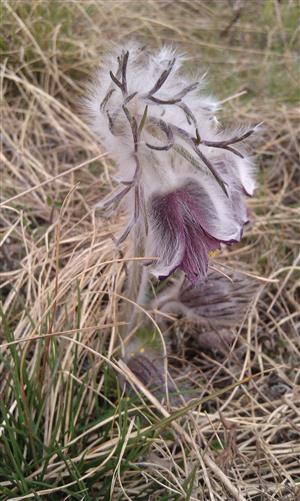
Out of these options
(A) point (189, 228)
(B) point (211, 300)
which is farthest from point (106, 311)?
(A) point (189, 228)

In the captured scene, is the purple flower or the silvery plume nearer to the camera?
the purple flower

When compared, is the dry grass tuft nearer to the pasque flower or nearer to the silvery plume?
the silvery plume

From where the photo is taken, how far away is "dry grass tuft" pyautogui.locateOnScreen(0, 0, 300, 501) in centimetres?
108

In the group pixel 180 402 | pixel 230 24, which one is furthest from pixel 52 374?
pixel 230 24

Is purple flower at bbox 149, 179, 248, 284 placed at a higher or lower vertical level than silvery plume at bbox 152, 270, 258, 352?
higher

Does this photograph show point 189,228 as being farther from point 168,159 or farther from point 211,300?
point 211,300

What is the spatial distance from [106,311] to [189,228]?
370mm

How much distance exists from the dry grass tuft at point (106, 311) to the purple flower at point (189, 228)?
209 mm

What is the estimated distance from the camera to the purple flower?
3.26 feet

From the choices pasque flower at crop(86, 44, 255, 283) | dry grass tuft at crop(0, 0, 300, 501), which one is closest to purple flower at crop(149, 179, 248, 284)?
pasque flower at crop(86, 44, 255, 283)

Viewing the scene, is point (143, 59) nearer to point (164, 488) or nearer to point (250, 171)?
point (250, 171)

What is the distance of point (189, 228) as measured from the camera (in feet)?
3.30

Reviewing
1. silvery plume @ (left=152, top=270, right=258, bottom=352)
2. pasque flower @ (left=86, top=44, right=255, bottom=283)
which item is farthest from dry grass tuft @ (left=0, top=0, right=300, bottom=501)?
pasque flower @ (left=86, top=44, right=255, bottom=283)

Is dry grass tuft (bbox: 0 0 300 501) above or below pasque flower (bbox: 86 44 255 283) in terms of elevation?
below
